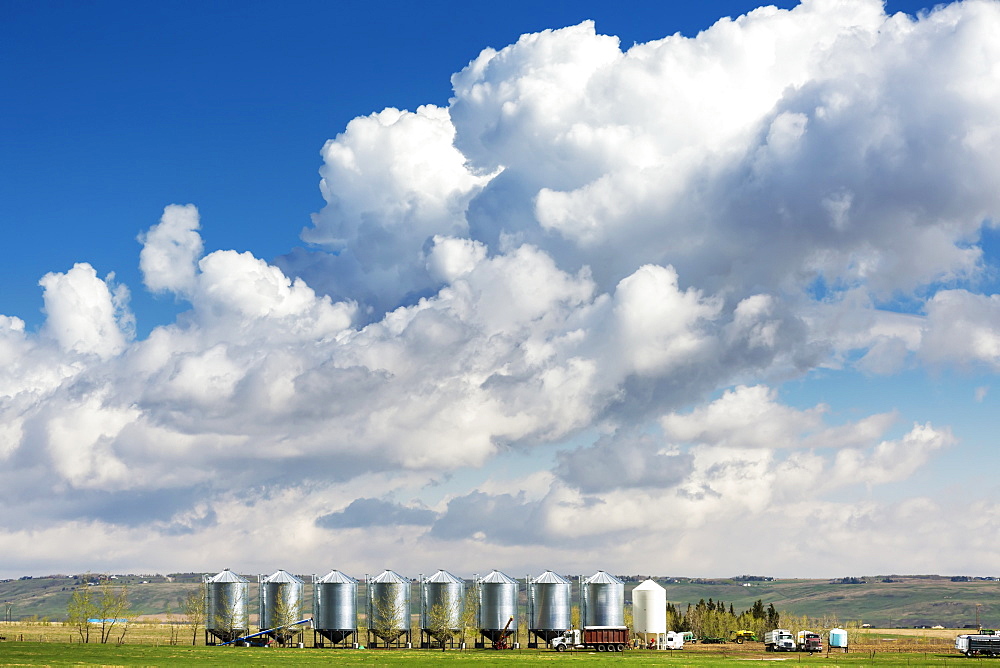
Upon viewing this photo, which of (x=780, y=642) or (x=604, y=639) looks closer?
(x=604, y=639)

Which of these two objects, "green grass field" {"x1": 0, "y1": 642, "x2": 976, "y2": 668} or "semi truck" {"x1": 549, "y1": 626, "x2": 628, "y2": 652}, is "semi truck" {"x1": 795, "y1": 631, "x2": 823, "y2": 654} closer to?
"semi truck" {"x1": 549, "y1": 626, "x2": 628, "y2": 652}

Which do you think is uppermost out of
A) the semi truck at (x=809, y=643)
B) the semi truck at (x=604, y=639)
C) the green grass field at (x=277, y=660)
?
the green grass field at (x=277, y=660)

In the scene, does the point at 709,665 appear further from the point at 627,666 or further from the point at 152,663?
the point at 152,663

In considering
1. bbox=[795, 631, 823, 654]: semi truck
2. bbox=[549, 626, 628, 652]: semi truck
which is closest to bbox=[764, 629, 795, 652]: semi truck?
bbox=[795, 631, 823, 654]: semi truck

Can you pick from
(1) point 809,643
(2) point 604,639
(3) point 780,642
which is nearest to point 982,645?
(1) point 809,643

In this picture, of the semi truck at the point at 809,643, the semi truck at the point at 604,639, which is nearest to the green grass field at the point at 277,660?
the semi truck at the point at 604,639

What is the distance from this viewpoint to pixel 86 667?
108625 mm

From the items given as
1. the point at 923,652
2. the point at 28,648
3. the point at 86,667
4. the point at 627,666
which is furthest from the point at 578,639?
the point at 86,667

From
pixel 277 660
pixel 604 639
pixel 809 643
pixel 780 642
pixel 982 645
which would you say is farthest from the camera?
pixel 809 643

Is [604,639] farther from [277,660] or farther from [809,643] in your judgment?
[277,660]

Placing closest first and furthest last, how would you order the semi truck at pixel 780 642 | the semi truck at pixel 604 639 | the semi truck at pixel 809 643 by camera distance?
the semi truck at pixel 604 639
the semi truck at pixel 780 642
the semi truck at pixel 809 643

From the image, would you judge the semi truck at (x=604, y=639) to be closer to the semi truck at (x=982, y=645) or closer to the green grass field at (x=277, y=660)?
the green grass field at (x=277, y=660)

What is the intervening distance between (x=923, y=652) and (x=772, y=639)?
27.0 m

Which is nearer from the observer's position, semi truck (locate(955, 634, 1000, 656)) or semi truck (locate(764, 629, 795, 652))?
semi truck (locate(955, 634, 1000, 656))
